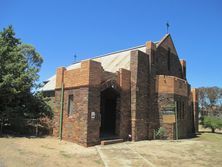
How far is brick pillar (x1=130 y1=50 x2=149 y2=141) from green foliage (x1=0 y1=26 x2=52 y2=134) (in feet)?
20.0

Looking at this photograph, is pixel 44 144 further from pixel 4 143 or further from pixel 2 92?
pixel 2 92

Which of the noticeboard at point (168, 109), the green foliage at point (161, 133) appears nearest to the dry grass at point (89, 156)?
the green foliage at point (161, 133)

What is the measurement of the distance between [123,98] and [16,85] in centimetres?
711

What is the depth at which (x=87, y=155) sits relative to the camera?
11.9 m

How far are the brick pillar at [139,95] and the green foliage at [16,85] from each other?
20.0 ft

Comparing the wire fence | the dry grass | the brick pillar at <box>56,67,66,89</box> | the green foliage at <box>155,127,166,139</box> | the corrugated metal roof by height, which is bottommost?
the dry grass

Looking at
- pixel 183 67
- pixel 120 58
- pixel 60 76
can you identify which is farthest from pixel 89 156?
pixel 183 67

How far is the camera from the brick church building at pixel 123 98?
1473 cm

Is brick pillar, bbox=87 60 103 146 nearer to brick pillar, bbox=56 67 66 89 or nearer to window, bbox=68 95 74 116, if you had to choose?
window, bbox=68 95 74 116

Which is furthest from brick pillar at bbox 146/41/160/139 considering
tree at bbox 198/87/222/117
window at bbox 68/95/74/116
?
tree at bbox 198/87/222/117

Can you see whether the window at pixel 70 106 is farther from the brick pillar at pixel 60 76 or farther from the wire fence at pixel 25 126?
the wire fence at pixel 25 126

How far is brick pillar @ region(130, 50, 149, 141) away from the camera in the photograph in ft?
58.6

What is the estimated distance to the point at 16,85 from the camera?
15938 millimetres

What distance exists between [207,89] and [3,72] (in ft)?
159
